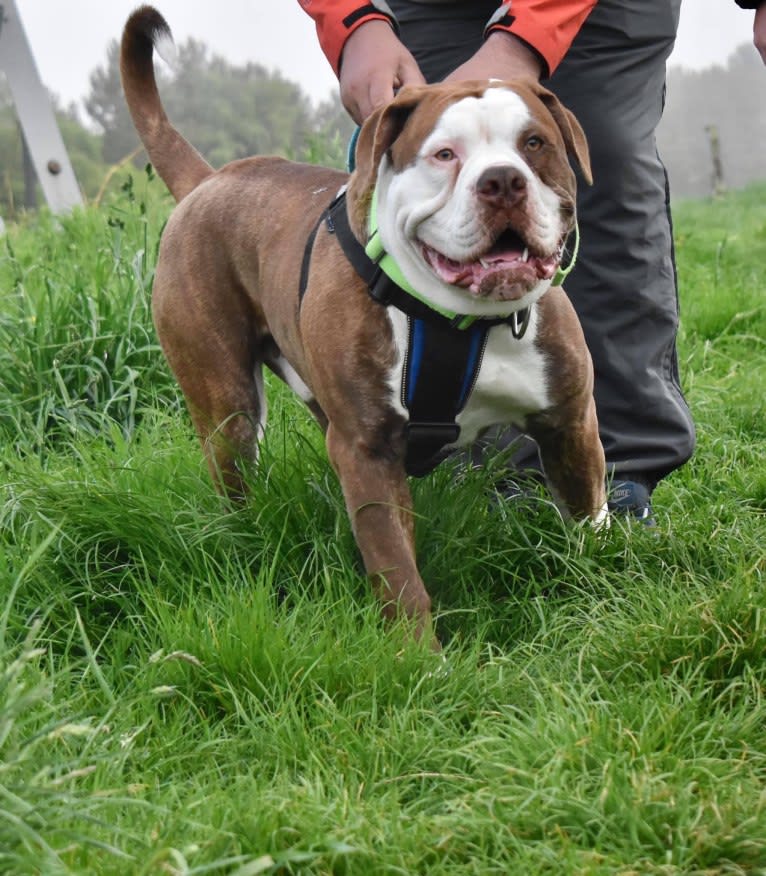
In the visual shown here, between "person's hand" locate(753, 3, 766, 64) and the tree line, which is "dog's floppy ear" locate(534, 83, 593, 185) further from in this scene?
the tree line

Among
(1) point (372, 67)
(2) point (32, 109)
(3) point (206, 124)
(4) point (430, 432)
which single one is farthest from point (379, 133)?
(3) point (206, 124)

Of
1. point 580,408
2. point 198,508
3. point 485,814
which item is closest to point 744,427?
point 580,408

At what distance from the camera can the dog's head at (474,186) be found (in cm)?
251

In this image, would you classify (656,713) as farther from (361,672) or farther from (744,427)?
(744,427)

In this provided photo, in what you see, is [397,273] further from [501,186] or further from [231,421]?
[231,421]

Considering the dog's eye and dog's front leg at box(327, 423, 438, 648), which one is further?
dog's front leg at box(327, 423, 438, 648)

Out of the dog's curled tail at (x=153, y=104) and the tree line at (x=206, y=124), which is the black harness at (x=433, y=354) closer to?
the dog's curled tail at (x=153, y=104)

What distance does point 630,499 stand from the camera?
359 cm

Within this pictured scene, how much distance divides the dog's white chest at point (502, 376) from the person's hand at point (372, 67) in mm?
564

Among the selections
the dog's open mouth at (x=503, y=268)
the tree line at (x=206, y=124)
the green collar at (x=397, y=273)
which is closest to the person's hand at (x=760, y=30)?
the green collar at (x=397, y=273)

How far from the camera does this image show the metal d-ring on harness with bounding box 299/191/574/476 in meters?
2.79

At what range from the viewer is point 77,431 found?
3.87m

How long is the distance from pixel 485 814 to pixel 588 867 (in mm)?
256

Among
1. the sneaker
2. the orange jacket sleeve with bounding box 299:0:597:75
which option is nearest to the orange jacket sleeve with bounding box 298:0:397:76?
the orange jacket sleeve with bounding box 299:0:597:75
